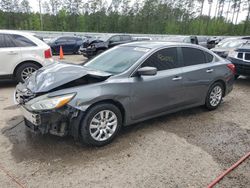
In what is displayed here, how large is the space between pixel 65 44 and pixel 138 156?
1503 centimetres

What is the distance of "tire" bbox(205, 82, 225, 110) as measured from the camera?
15.7ft

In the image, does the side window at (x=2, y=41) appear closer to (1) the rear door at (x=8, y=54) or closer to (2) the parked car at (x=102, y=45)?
(1) the rear door at (x=8, y=54)

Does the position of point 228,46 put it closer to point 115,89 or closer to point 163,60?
point 163,60

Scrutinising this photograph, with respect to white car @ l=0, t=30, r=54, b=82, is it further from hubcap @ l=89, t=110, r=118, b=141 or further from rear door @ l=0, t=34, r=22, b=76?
hubcap @ l=89, t=110, r=118, b=141

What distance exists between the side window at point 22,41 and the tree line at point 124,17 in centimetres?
3500

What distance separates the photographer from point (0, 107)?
4965mm

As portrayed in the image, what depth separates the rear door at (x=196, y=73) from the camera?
427 cm

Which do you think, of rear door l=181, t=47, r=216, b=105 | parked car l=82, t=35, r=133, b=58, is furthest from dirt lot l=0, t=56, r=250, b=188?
parked car l=82, t=35, r=133, b=58

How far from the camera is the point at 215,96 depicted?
4949 mm

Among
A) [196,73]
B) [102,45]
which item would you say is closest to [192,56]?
[196,73]

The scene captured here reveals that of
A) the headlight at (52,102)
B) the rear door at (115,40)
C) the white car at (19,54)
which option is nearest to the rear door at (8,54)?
the white car at (19,54)

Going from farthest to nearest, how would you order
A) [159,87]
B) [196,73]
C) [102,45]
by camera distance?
1. [102,45]
2. [196,73]
3. [159,87]

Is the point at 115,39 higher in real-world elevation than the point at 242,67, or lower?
higher

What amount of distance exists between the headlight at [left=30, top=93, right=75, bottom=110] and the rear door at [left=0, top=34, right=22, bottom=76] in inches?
158
